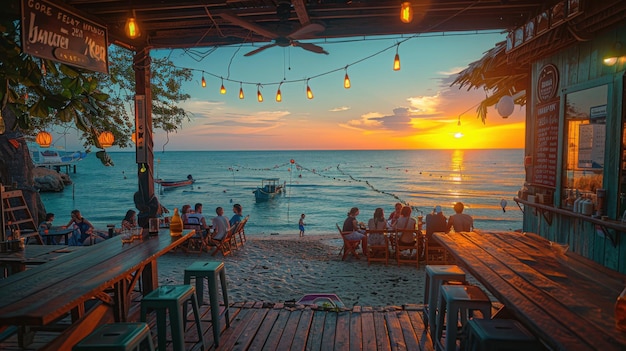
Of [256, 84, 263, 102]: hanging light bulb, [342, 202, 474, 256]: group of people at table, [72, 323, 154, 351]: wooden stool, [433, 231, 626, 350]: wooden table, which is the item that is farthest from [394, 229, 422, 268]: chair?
[72, 323, 154, 351]: wooden stool

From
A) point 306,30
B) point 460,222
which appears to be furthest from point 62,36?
point 460,222

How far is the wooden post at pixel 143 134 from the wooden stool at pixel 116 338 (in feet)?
10.5

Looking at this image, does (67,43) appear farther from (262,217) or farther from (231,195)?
(231,195)

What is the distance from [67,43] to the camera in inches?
141

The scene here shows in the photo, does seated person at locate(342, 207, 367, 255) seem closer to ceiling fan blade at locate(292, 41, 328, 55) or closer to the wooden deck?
the wooden deck

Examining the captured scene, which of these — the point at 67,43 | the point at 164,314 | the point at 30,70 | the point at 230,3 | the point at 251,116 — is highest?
the point at 251,116

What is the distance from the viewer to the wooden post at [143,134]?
519cm

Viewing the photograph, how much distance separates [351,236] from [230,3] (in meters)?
5.49

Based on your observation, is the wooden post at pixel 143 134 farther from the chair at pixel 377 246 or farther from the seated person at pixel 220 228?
the chair at pixel 377 246

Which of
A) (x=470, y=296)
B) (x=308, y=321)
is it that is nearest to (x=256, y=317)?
(x=308, y=321)

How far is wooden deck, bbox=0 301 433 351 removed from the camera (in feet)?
11.1

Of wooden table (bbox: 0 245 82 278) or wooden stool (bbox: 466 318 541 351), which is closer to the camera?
wooden stool (bbox: 466 318 541 351)

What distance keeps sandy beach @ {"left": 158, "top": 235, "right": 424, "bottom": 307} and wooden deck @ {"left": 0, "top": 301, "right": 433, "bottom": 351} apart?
1.29m

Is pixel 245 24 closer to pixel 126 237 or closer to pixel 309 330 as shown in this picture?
pixel 126 237
